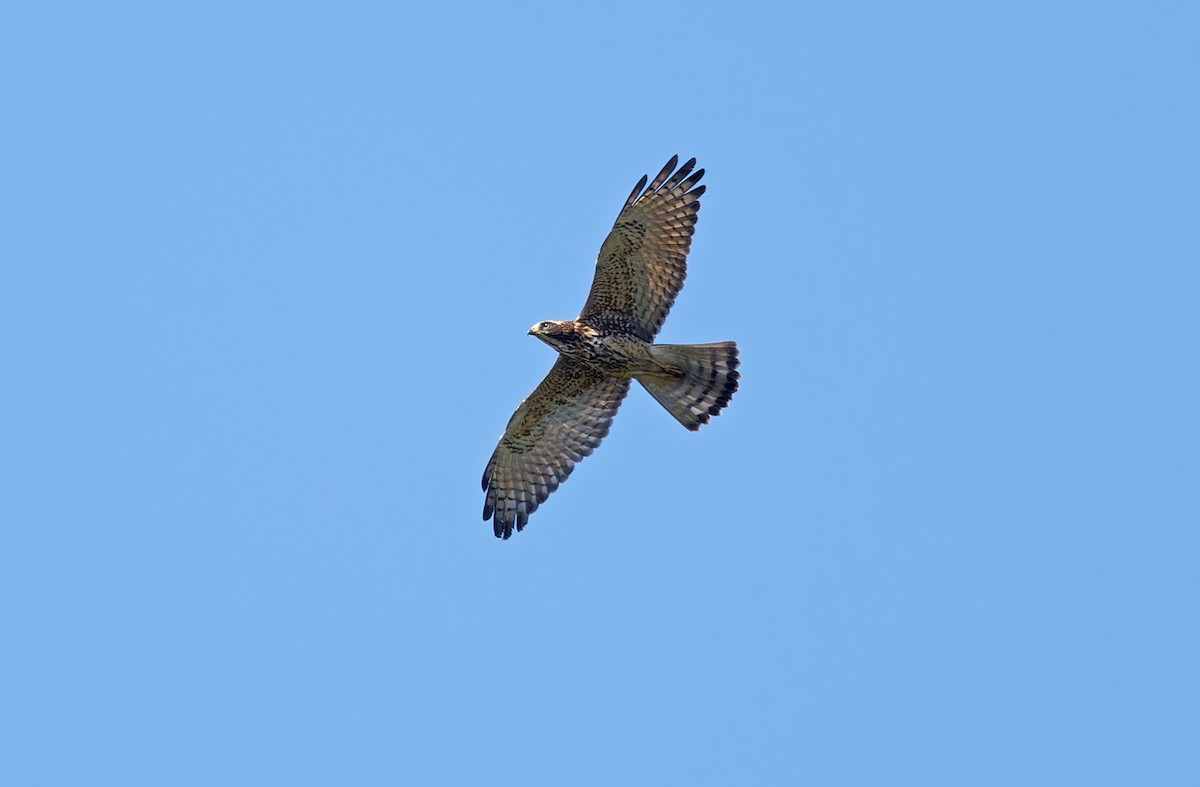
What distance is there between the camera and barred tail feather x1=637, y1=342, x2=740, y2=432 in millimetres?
17188

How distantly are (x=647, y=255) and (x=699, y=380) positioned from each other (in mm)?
1197

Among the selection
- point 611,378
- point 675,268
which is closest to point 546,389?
point 611,378

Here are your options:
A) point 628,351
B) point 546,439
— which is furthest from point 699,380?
point 546,439

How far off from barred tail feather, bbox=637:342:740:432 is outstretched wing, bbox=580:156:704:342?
365mm

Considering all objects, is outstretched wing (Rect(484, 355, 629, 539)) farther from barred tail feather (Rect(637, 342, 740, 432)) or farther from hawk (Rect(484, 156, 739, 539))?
barred tail feather (Rect(637, 342, 740, 432))

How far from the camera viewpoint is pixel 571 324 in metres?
17.2

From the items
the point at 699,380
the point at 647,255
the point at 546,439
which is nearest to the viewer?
the point at 647,255

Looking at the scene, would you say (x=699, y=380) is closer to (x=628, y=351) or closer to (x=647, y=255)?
(x=628, y=351)

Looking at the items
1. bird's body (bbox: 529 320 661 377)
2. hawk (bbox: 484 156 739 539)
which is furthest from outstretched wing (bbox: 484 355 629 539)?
bird's body (bbox: 529 320 661 377)

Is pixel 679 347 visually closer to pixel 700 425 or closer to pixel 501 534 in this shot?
pixel 700 425

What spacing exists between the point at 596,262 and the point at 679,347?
1000 mm

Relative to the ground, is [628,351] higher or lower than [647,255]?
lower

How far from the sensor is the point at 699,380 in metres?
17.3

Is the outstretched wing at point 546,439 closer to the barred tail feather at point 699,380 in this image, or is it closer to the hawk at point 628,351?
the hawk at point 628,351
